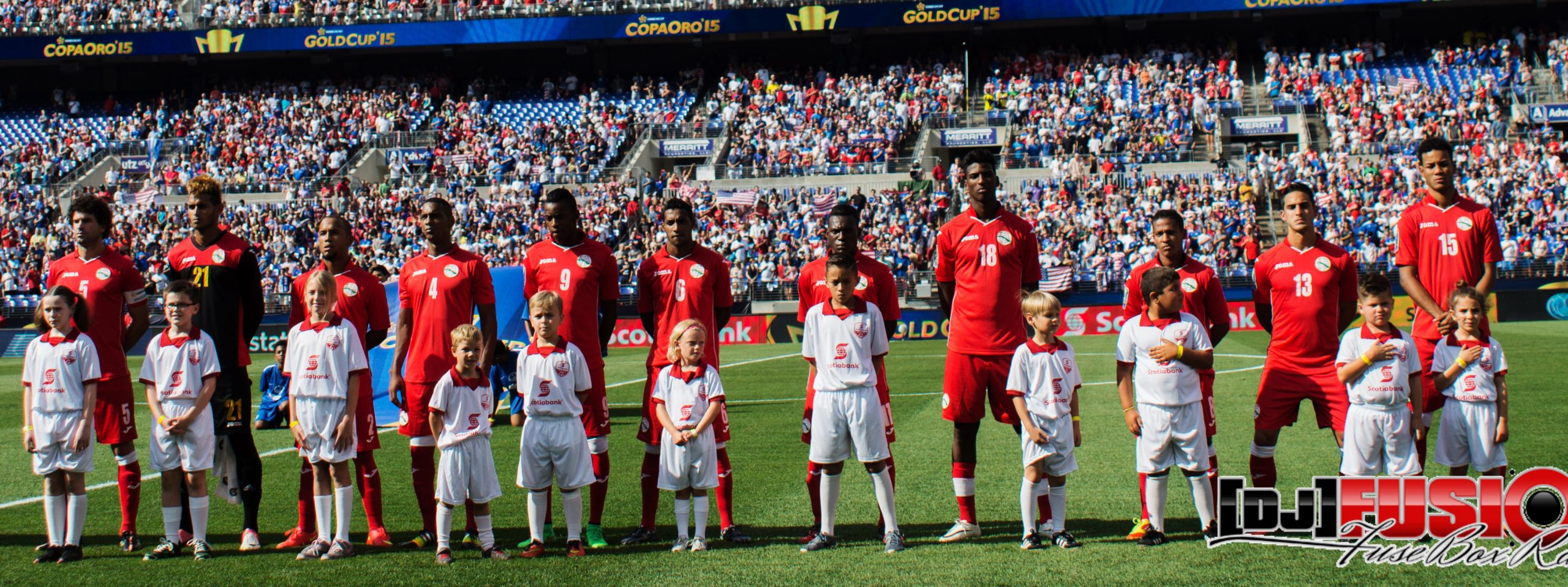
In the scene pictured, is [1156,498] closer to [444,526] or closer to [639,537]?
[639,537]

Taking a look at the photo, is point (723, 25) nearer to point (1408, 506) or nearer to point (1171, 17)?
point (1171, 17)

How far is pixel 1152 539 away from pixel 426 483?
415 cm

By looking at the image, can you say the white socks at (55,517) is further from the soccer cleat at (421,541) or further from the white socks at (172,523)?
the soccer cleat at (421,541)

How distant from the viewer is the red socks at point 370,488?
690 cm

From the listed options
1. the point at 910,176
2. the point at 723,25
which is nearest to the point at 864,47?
the point at 723,25

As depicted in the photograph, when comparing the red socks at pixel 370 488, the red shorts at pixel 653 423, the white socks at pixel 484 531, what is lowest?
the white socks at pixel 484 531

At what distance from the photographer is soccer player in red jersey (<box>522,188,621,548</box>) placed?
7.04 m

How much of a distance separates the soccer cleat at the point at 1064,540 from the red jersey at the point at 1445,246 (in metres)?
2.38

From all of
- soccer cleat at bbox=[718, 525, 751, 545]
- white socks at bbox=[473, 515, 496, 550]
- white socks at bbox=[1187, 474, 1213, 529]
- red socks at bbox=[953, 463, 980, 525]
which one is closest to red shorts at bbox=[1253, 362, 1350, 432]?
white socks at bbox=[1187, 474, 1213, 529]

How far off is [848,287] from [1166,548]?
86.1 inches

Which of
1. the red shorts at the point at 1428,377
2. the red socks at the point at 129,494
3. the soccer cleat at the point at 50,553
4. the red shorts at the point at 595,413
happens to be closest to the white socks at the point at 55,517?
the soccer cleat at the point at 50,553

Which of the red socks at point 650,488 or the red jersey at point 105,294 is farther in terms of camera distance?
the red socks at point 650,488

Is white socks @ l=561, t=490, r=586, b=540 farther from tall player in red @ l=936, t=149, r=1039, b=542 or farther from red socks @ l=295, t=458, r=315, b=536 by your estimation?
tall player in red @ l=936, t=149, r=1039, b=542

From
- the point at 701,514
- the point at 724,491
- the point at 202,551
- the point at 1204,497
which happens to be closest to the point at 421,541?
the point at 202,551
